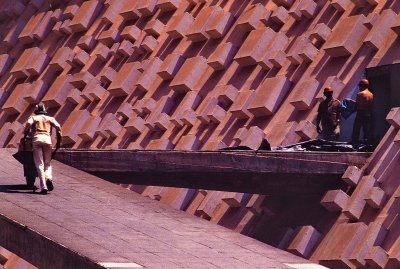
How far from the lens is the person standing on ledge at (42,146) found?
22.2 m

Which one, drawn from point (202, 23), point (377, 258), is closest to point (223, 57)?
point (202, 23)

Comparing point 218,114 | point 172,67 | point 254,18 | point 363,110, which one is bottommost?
point 218,114

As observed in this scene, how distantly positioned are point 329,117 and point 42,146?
4571 mm

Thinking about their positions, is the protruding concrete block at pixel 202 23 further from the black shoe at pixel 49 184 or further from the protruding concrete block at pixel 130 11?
the black shoe at pixel 49 184

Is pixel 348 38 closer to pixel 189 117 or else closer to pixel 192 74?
pixel 189 117

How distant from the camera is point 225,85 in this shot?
28750 mm

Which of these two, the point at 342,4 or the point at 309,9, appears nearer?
the point at 342,4

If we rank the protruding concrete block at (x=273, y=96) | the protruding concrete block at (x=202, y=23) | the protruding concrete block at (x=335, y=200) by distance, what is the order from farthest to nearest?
the protruding concrete block at (x=202, y=23), the protruding concrete block at (x=273, y=96), the protruding concrete block at (x=335, y=200)

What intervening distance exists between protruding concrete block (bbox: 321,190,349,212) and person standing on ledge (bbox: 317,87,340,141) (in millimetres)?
1566

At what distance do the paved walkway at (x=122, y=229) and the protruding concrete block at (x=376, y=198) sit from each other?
8.10ft

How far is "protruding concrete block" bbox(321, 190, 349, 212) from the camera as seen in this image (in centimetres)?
2333

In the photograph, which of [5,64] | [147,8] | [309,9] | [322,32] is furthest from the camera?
[5,64]

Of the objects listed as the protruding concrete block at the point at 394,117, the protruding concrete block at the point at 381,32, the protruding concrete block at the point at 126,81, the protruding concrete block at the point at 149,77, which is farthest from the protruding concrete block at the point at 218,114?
the protruding concrete block at the point at 394,117

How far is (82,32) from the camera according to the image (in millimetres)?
34812
